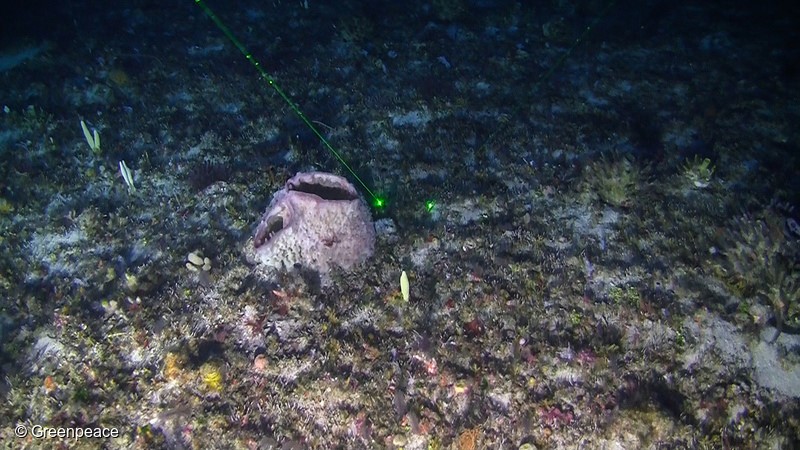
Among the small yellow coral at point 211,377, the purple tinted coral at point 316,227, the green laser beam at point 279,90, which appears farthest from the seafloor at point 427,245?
the purple tinted coral at point 316,227

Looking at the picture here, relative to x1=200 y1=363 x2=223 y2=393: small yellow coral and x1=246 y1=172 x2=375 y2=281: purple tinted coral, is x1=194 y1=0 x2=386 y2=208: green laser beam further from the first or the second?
x1=200 y1=363 x2=223 y2=393: small yellow coral

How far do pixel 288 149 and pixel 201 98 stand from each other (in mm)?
3111

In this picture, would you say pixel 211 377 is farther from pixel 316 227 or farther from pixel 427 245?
pixel 427 245

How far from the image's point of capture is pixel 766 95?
8.70 metres

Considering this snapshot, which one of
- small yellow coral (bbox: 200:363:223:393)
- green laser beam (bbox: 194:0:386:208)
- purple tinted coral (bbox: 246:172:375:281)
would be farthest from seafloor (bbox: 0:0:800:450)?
purple tinted coral (bbox: 246:172:375:281)

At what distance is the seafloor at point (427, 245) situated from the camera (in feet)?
15.7

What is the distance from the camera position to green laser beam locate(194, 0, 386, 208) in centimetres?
720

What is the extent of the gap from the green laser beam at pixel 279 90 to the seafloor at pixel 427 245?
0.42ft

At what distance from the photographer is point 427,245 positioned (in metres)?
6.23

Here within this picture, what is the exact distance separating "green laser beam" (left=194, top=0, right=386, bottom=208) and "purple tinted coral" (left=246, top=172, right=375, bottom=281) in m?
1.32

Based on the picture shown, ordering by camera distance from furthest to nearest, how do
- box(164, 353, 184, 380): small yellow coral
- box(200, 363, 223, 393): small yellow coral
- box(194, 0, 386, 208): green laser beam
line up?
box(194, 0, 386, 208): green laser beam
box(164, 353, 184, 380): small yellow coral
box(200, 363, 223, 393): small yellow coral

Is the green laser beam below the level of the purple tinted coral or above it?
below

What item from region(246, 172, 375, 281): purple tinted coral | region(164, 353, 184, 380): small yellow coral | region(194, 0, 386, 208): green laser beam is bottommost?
region(164, 353, 184, 380): small yellow coral

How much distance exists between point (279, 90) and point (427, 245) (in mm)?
5526
